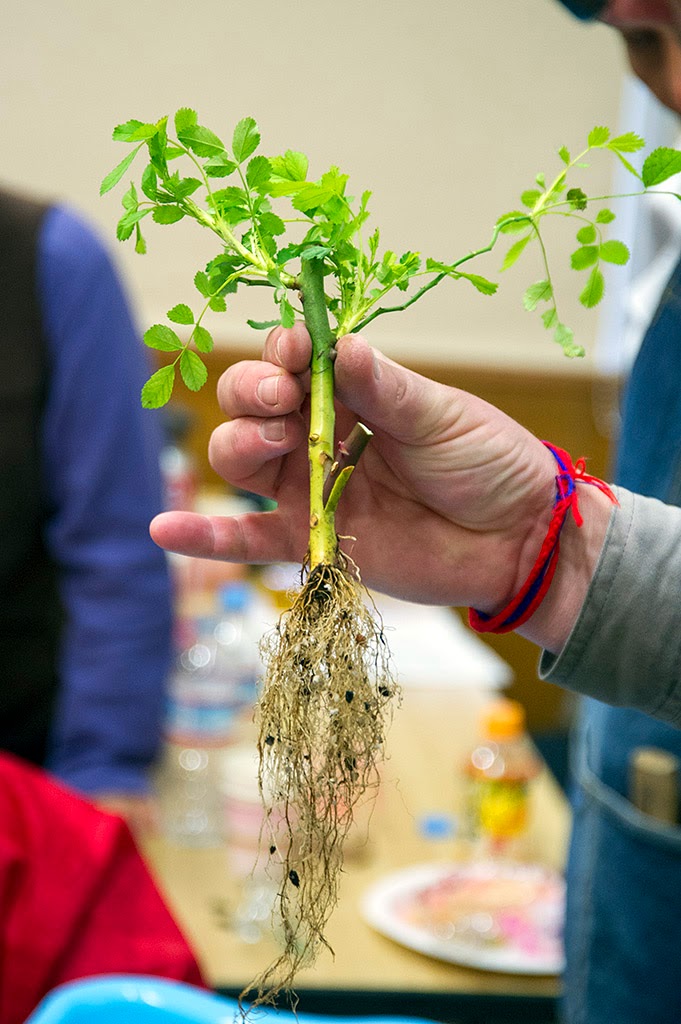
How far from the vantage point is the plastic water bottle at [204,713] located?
1711 millimetres

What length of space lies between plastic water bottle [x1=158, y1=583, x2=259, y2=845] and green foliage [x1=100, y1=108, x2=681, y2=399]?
3.80 feet

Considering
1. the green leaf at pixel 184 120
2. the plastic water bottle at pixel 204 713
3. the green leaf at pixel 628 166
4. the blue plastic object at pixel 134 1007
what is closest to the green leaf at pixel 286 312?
the green leaf at pixel 184 120

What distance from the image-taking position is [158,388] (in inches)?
25.5

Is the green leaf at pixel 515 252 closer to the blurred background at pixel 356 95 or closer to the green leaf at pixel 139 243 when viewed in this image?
the blurred background at pixel 356 95

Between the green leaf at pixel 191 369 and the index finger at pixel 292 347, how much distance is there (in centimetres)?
4

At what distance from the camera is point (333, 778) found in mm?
623

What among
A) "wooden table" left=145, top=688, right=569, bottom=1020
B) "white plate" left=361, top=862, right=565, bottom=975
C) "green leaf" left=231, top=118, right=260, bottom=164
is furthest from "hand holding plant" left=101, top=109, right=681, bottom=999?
"white plate" left=361, top=862, right=565, bottom=975

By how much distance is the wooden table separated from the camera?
1342 mm

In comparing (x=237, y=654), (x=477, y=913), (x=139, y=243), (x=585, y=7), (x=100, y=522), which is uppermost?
(x=585, y=7)

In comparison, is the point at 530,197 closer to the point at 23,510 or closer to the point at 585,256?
the point at 585,256

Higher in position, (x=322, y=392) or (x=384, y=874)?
(x=322, y=392)

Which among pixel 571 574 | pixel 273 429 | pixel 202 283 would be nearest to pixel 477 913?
pixel 571 574

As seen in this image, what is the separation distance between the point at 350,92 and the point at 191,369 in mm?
203

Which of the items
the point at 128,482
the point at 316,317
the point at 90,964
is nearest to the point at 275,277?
the point at 316,317
